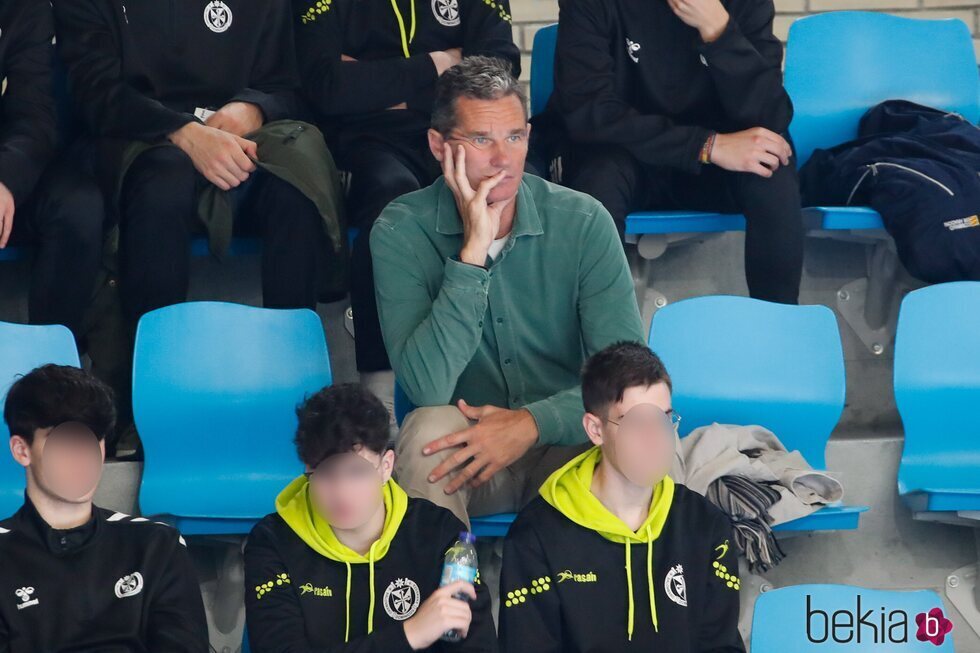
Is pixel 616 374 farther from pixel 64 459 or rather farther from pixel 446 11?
pixel 446 11

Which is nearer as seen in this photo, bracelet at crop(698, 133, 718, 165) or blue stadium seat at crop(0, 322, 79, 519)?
blue stadium seat at crop(0, 322, 79, 519)

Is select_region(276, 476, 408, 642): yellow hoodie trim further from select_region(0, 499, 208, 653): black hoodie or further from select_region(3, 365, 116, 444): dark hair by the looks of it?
select_region(3, 365, 116, 444): dark hair

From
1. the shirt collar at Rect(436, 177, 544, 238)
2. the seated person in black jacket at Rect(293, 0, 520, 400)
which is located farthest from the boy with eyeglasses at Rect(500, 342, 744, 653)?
the seated person in black jacket at Rect(293, 0, 520, 400)

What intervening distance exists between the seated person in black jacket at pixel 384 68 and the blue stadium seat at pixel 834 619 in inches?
55.4

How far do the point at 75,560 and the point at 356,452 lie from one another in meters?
0.46

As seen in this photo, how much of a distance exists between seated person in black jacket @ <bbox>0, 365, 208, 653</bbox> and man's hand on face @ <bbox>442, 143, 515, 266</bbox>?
2.29ft

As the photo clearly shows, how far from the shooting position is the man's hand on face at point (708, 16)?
10.5 ft

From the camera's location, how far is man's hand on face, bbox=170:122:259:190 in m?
2.99

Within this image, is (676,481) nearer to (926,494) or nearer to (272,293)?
(926,494)

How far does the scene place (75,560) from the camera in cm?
208

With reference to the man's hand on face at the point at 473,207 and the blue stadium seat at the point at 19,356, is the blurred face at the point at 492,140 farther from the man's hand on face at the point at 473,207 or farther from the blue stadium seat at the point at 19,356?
the blue stadium seat at the point at 19,356

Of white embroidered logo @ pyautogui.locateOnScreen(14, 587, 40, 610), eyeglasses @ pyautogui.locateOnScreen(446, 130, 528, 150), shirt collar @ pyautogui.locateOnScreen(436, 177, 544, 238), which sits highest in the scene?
eyeglasses @ pyautogui.locateOnScreen(446, 130, 528, 150)

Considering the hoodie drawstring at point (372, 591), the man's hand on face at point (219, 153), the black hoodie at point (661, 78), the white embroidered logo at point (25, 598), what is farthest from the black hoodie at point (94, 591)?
the black hoodie at point (661, 78)

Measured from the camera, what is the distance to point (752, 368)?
9.32 ft
